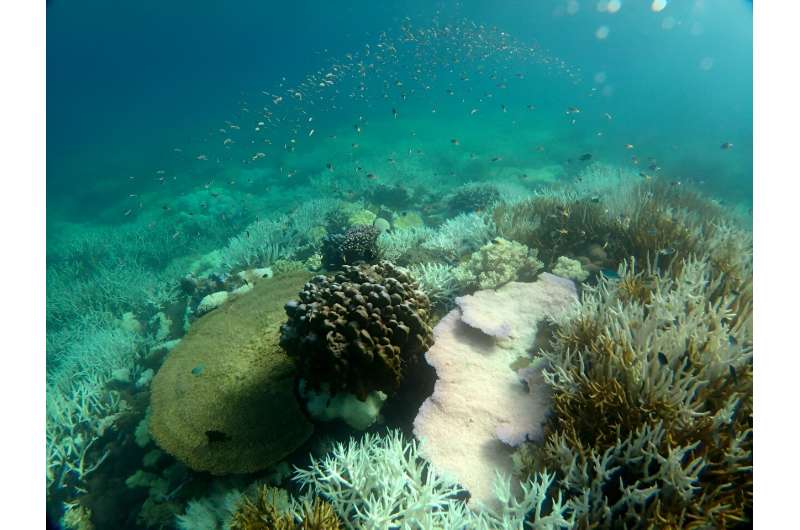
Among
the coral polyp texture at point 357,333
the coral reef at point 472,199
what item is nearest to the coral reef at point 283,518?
the coral polyp texture at point 357,333

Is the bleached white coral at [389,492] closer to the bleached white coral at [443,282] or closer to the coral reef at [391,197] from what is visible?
the bleached white coral at [443,282]

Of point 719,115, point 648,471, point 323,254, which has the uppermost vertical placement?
point 719,115

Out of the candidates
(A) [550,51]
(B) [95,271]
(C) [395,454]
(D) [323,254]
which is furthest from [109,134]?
(A) [550,51]

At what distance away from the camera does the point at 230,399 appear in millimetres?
4109

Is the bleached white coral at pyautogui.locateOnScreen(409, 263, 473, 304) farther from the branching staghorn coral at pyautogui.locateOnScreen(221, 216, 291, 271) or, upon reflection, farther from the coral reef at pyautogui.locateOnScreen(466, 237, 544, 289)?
the branching staghorn coral at pyautogui.locateOnScreen(221, 216, 291, 271)

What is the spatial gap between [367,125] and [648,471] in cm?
4730

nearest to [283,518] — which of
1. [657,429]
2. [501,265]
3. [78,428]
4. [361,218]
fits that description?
[657,429]

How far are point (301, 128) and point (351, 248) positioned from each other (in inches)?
1746

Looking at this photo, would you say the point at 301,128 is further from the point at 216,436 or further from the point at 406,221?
the point at 216,436

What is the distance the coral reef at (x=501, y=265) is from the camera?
5539 millimetres

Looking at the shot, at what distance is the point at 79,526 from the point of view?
174 inches

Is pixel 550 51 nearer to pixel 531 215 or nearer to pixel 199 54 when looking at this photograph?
pixel 199 54

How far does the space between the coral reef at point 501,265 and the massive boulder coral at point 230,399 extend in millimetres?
2945

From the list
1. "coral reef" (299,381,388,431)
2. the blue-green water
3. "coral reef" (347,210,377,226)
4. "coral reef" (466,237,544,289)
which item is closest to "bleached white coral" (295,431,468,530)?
"coral reef" (299,381,388,431)
